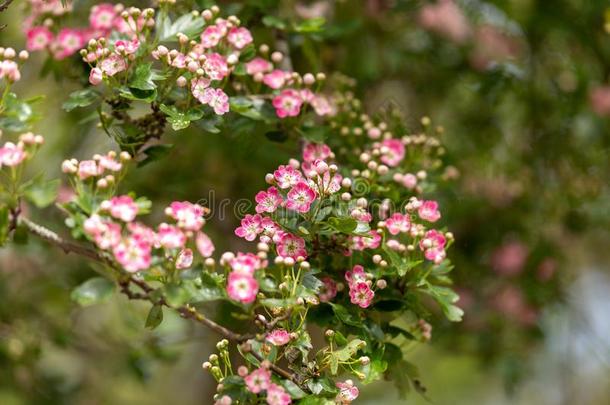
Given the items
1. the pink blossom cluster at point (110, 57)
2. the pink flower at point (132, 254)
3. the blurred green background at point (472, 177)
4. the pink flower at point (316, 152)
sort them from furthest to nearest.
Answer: the blurred green background at point (472, 177) < the pink flower at point (316, 152) < the pink blossom cluster at point (110, 57) < the pink flower at point (132, 254)

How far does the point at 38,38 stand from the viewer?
1.90 meters

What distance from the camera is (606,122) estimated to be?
285 cm

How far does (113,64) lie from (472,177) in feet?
5.89

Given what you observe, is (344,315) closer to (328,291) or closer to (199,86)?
(328,291)

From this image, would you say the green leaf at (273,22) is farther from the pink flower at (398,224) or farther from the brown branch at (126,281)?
the brown branch at (126,281)

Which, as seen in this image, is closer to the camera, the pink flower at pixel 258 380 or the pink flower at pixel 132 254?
the pink flower at pixel 132 254

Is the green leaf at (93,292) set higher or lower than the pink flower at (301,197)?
higher

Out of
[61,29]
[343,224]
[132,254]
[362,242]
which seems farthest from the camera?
[61,29]

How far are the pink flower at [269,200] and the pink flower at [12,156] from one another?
439 millimetres

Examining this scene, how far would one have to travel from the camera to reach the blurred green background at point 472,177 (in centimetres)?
265

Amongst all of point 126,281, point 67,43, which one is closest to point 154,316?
point 126,281

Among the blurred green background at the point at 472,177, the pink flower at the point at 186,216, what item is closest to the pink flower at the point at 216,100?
the pink flower at the point at 186,216

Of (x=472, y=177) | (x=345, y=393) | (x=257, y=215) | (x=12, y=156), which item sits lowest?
(x=472, y=177)

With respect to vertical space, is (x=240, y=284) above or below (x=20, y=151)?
below
